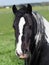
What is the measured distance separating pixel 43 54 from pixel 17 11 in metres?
0.82

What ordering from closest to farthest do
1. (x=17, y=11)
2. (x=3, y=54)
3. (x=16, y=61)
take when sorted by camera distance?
(x=17, y=11)
(x=16, y=61)
(x=3, y=54)

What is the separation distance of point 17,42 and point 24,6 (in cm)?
60

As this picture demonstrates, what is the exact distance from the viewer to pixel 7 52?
1002 cm

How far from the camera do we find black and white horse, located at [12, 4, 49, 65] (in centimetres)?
473

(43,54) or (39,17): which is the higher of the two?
(39,17)

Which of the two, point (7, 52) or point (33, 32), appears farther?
point (7, 52)

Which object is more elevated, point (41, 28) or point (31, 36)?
point (41, 28)

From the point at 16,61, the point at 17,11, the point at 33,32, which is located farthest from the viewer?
the point at 16,61

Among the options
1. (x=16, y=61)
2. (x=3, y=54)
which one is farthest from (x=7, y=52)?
(x=16, y=61)

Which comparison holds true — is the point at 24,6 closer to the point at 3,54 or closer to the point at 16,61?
the point at 16,61

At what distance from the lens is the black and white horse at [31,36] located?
15.5 feet

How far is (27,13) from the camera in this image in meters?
4.87

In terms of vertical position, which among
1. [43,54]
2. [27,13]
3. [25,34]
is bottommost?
[43,54]

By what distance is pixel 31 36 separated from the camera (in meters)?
4.74
